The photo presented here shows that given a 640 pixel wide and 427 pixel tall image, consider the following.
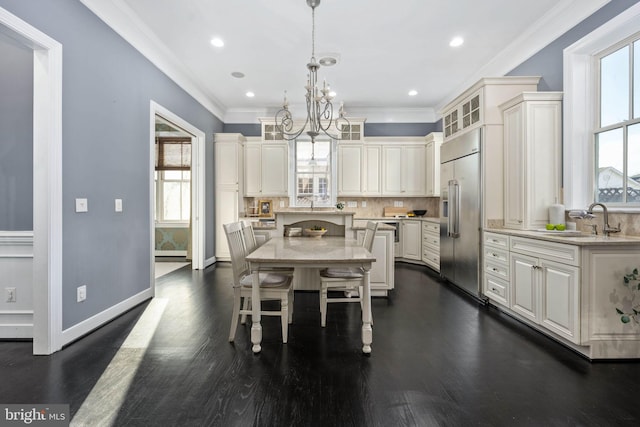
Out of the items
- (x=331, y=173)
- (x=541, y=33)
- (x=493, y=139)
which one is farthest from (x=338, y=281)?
(x=331, y=173)

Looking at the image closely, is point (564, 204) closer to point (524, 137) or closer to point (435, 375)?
point (524, 137)

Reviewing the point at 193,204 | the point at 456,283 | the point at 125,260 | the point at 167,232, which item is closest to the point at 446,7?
the point at 456,283

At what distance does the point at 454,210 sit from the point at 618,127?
1898mm

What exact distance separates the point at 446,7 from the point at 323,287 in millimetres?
3017

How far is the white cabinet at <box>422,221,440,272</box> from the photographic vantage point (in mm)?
5312

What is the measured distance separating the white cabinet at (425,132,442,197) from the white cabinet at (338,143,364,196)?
1.30m

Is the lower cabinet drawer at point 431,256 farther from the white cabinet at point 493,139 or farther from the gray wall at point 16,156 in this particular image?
the gray wall at point 16,156

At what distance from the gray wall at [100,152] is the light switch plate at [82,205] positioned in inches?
1.8

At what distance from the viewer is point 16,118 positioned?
2596mm

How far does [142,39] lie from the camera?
3.56 metres

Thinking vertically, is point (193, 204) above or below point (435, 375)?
above

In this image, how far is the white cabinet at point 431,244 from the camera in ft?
17.4

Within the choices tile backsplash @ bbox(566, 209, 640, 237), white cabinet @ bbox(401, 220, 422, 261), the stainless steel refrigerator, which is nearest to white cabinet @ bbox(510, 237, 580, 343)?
tile backsplash @ bbox(566, 209, 640, 237)

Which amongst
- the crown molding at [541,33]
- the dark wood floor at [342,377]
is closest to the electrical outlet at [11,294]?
the dark wood floor at [342,377]
